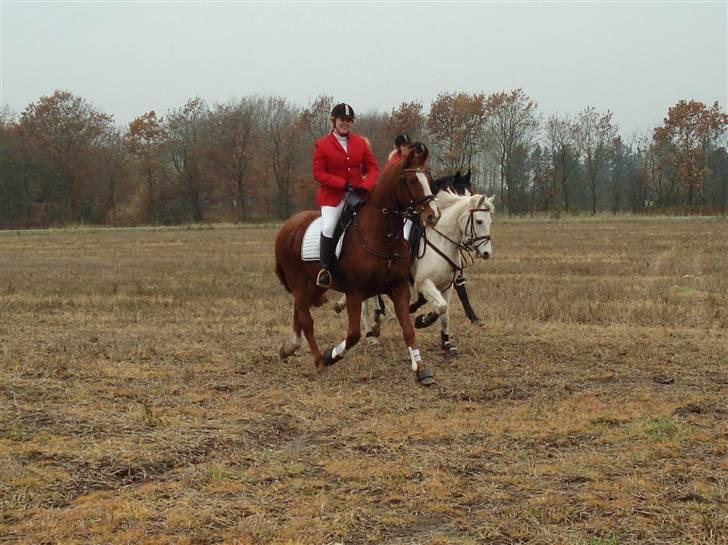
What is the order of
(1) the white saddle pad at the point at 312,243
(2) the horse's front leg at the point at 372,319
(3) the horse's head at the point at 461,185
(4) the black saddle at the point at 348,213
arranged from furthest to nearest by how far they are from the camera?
(3) the horse's head at the point at 461,185, (2) the horse's front leg at the point at 372,319, (1) the white saddle pad at the point at 312,243, (4) the black saddle at the point at 348,213

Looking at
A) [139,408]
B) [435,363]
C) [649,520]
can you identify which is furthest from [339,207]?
[649,520]

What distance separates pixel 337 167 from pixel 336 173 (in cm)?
8

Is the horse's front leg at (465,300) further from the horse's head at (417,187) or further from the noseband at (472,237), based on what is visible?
the horse's head at (417,187)

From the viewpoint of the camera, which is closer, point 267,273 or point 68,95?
point 267,273

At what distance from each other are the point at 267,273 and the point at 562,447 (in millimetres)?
15871

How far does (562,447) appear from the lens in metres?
5.92

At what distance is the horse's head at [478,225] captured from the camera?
10.0 metres

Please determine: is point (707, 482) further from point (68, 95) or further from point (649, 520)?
point (68, 95)

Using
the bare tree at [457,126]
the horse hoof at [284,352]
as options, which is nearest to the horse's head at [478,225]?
the horse hoof at [284,352]

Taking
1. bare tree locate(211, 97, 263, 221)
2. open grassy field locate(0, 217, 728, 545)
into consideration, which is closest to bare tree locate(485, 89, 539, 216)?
bare tree locate(211, 97, 263, 221)

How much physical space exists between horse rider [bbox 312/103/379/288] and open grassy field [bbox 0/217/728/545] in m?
1.59

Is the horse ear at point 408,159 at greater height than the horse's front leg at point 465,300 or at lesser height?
greater

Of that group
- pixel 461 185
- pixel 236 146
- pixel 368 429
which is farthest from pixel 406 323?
pixel 236 146

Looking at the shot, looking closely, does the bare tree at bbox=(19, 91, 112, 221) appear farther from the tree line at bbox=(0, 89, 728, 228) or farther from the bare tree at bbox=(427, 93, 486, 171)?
the bare tree at bbox=(427, 93, 486, 171)
